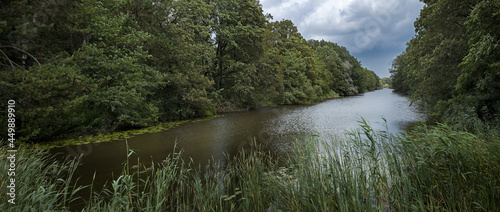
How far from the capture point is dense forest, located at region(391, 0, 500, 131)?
5.40 meters

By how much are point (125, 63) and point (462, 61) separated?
14.0 m

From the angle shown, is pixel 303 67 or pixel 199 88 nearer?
pixel 199 88

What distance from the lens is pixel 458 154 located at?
123 inches

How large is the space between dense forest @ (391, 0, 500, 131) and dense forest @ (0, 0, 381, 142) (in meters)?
11.6

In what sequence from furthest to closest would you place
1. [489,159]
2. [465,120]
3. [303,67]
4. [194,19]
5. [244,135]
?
[303,67]
[194,19]
[244,135]
[465,120]
[489,159]

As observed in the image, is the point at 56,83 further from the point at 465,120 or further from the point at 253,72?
the point at 253,72

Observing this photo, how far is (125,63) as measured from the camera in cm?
996

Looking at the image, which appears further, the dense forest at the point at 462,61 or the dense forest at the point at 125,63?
the dense forest at the point at 125,63

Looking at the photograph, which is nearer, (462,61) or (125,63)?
(462,61)

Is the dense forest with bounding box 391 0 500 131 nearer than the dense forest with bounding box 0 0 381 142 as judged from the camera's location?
Yes

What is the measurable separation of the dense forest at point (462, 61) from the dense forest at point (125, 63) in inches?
459

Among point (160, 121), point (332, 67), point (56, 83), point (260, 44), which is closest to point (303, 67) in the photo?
point (260, 44)

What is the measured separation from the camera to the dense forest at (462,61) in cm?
540

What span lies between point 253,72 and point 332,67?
35.8 meters
